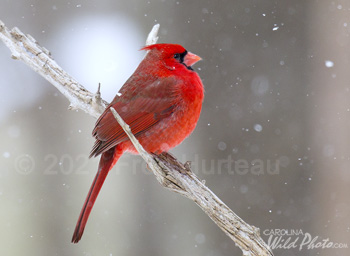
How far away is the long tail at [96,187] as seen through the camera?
2.53 m

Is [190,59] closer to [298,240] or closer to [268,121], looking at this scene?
[268,121]

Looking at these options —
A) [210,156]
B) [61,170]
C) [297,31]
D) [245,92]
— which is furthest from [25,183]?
[297,31]

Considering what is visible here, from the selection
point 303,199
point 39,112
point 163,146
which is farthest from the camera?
point 39,112

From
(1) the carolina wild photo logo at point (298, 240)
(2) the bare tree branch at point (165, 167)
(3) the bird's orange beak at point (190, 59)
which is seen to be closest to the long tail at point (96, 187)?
(2) the bare tree branch at point (165, 167)

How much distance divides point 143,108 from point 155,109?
0.07 metres

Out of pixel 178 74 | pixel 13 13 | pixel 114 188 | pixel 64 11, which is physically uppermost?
pixel 13 13

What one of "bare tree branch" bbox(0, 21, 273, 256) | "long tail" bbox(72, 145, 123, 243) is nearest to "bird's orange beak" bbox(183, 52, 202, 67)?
"bare tree branch" bbox(0, 21, 273, 256)

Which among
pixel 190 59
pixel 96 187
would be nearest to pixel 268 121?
pixel 190 59

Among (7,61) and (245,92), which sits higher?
(7,61)

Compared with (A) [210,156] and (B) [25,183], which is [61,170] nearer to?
(B) [25,183]

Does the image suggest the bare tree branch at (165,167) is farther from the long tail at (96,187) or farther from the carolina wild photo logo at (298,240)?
the carolina wild photo logo at (298,240)

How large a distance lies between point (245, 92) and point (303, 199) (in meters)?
0.80

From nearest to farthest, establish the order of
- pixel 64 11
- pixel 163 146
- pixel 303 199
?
pixel 163 146 → pixel 303 199 → pixel 64 11

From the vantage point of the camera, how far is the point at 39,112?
14.3 feet
